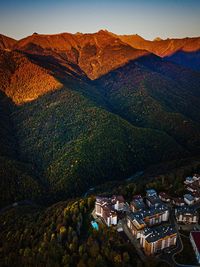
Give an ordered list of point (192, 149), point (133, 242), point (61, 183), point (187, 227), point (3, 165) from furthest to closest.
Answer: point (192, 149) < point (3, 165) < point (61, 183) < point (187, 227) < point (133, 242)

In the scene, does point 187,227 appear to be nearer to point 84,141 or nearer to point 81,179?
point 81,179

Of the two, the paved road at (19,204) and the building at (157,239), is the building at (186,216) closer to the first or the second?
the building at (157,239)

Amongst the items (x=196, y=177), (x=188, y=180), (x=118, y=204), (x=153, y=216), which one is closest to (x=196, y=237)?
(x=153, y=216)

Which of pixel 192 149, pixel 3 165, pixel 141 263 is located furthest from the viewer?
pixel 192 149

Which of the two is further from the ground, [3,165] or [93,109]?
[93,109]

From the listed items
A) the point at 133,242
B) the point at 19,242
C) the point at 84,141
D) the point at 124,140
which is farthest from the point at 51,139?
the point at 133,242

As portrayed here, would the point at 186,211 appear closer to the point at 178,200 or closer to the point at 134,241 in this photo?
the point at 178,200

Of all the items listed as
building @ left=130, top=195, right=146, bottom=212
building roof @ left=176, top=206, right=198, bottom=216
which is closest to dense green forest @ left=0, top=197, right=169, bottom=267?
building @ left=130, top=195, right=146, bottom=212
